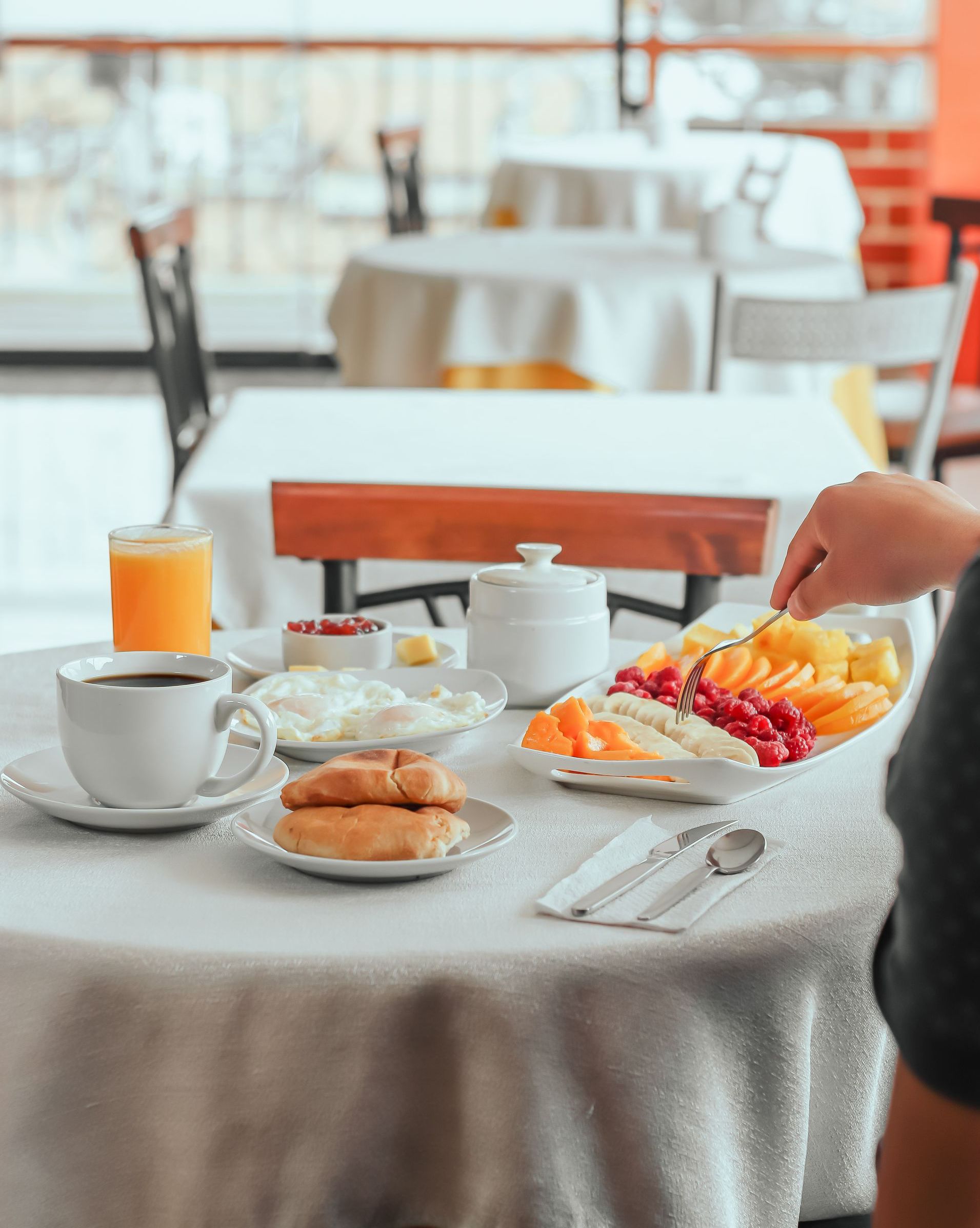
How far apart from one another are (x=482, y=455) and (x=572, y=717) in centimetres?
84

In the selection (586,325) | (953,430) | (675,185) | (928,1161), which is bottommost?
(953,430)

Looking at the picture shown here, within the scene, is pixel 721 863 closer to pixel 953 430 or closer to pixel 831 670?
pixel 831 670

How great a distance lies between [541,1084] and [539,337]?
2.58m

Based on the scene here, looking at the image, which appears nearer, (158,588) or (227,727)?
(227,727)

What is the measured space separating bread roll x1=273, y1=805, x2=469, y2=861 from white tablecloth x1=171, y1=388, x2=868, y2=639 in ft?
2.38

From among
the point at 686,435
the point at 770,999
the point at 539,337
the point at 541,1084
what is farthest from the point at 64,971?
the point at 539,337

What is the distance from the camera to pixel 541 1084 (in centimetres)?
72

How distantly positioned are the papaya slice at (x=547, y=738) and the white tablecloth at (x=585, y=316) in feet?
7.39

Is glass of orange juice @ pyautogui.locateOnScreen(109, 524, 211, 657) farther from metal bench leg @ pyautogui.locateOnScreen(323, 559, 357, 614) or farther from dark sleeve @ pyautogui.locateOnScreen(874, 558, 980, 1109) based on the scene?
dark sleeve @ pyautogui.locateOnScreen(874, 558, 980, 1109)

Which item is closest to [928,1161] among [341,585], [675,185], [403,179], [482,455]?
[341,585]

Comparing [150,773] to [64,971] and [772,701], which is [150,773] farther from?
[772,701]

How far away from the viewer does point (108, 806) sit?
0.85m

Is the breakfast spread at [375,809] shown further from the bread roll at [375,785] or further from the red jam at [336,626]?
the red jam at [336,626]

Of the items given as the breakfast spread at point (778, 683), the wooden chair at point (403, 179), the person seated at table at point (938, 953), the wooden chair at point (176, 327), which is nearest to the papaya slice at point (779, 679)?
the breakfast spread at point (778, 683)
